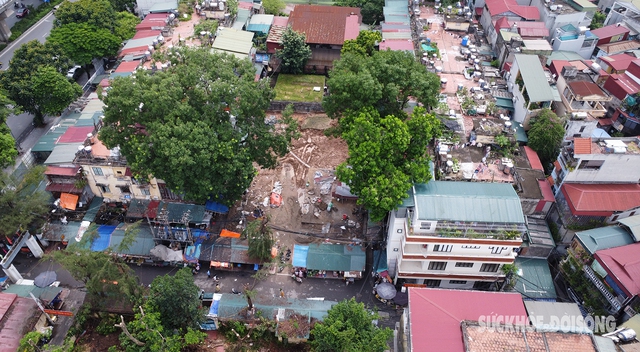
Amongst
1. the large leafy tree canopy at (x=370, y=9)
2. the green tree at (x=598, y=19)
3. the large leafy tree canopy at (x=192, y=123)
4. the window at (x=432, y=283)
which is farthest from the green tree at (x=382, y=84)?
the green tree at (x=598, y=19)

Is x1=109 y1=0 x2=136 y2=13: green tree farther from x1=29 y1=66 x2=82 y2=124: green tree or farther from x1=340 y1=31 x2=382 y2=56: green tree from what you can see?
x1=340 y1=31 x2=382 y2=56: green tree

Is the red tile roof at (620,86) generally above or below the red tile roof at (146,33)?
below

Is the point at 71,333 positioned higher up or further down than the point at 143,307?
further down

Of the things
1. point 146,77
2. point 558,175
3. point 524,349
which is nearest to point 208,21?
point 146,77

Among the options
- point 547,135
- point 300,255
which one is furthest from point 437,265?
point 547,135

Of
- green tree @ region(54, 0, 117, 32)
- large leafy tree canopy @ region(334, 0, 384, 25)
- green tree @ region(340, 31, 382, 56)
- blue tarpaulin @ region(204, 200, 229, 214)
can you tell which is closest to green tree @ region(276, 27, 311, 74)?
green tree @ region(340, 31, 382, 56)

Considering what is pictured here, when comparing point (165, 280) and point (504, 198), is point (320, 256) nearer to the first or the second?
point (165, 280)

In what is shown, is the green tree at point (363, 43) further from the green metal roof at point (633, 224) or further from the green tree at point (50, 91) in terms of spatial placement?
the green metal roof at point (633, 224)
